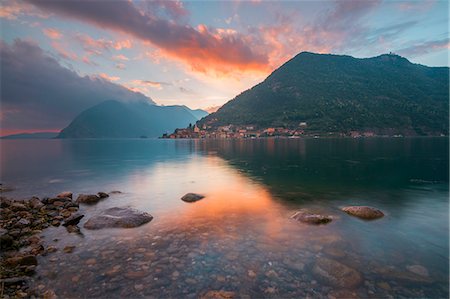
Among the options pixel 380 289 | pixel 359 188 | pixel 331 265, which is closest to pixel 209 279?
pixel 331 265

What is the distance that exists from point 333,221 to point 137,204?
17.3 m

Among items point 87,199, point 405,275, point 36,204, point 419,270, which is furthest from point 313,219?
point 36,204

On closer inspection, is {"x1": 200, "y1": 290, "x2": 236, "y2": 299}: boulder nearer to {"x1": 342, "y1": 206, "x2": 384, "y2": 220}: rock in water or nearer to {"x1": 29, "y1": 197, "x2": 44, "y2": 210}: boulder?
{"x1": 342, "y1": 206, "x2": 384, "y2": 220}: rock in water

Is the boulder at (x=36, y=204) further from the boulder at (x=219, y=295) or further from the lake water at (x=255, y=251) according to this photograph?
the boulder at (x=219, y=295)

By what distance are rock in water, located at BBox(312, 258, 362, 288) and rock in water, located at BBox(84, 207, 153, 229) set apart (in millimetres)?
11671

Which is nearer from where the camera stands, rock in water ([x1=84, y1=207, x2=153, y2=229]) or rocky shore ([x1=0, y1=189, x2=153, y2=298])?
rocky shore ([x1=0, y1=189, x2=153, y2=298])

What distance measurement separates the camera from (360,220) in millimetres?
16750

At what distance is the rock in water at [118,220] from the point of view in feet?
51.1

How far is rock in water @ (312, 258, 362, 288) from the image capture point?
30.6 feet

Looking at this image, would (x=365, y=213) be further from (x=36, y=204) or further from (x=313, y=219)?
(x=36, y=204)

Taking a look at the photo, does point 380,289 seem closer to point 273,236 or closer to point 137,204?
point 273,236

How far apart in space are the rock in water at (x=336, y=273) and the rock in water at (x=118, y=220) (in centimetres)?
1167

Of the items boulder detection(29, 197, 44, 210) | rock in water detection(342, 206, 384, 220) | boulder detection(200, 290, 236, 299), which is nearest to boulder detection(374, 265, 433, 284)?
boulder detection(200, 290, 236, 299)

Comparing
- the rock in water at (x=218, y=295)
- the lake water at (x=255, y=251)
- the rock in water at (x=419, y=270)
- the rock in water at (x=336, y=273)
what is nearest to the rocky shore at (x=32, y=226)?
the lake water at (x=255, y=251)
